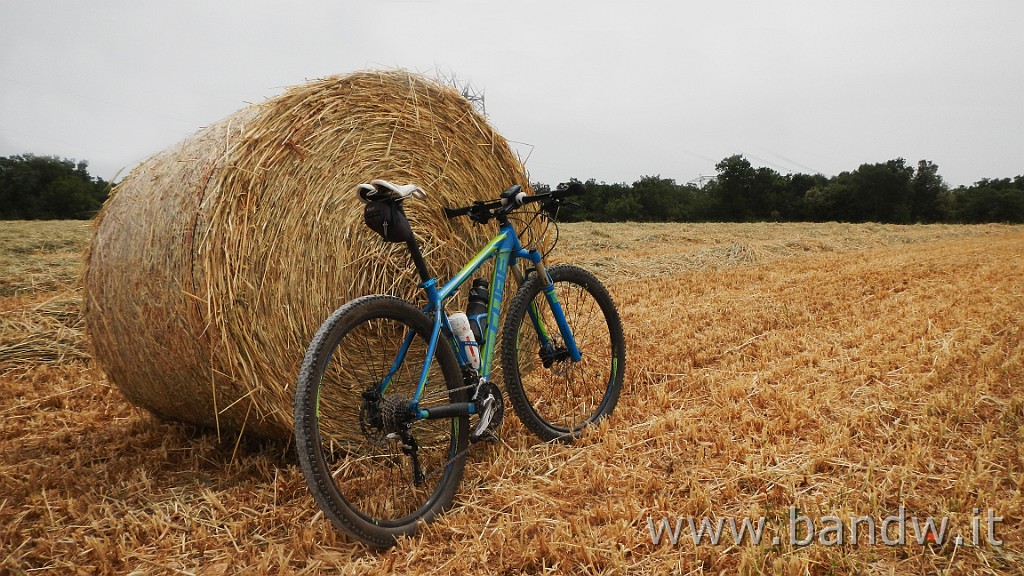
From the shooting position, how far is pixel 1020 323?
5223 millimetres

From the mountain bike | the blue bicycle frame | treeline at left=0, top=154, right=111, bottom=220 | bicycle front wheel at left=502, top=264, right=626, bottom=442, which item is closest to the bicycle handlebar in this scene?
the mountain bike

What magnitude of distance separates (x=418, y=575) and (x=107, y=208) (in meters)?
2.73

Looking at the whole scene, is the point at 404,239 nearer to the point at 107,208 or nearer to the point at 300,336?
the point at 300,336


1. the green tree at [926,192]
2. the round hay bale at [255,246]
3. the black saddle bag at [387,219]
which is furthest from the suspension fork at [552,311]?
the green tree at [926,192]

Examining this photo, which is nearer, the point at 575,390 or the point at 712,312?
the point at 575,390

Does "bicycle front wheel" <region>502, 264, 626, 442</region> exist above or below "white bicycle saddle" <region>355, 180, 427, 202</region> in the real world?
below

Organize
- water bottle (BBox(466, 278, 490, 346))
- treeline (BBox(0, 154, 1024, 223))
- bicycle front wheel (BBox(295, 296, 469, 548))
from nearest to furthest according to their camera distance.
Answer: bicycle front wheel (BBox(295, 296, 469, 548))
water bottle (BBox(466, 278, 490, 346))
treeline (BBox(0, 154, 1024, 223))

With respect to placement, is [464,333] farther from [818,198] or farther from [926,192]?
[926,192]

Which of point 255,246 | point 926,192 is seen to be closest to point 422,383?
point 255,246

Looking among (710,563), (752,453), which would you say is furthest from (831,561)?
(752,453)

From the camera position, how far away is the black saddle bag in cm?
260

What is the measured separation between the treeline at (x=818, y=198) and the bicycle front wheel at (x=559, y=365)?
121 feet

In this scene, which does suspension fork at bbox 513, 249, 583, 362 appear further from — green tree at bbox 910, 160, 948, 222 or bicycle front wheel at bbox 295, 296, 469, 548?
green tree at bbox 910, 160, 948, 222

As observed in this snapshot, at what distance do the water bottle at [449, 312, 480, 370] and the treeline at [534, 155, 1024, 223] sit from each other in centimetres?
3827
